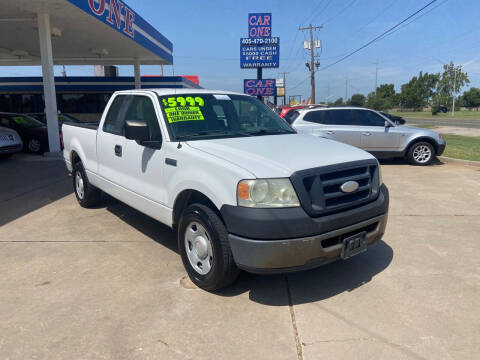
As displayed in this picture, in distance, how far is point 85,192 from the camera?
20.2 feet

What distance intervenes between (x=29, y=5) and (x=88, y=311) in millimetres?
11539

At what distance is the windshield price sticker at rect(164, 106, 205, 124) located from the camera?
4.12m

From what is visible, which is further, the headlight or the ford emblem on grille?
the ford emblem on grille

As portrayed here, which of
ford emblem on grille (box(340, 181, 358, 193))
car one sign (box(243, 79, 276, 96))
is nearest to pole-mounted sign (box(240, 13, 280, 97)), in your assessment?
car one sign (box(243, 79, 276, 96))

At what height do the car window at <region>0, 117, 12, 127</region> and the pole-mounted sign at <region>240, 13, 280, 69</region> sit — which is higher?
the pole-mounted sign at <region>240, 13, 280, 69</region>

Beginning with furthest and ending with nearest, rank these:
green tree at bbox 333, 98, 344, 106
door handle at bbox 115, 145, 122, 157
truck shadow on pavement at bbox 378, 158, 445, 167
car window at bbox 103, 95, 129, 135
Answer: green tree at bbox 333, 98, 344, 106 → truck shadow on pavement at bbox 378, 158, 445, 167 → car window at bbox 103, 95, 129, 135 → door handle at bbox 115, 145, 122, 157

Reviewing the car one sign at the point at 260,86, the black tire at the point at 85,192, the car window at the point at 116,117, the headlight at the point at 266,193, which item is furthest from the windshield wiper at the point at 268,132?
the car one sign at the point at 260,86

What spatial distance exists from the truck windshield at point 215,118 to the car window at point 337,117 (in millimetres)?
6512

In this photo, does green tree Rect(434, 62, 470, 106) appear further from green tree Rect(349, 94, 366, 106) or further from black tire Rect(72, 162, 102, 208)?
black tire Rect(72, 162, 102, 208)

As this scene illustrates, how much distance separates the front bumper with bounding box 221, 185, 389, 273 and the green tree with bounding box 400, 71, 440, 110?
4315 inches

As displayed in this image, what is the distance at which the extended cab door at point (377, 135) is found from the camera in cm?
1072

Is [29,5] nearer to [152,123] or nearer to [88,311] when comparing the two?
[152,123]

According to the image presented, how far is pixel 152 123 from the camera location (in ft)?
14.1

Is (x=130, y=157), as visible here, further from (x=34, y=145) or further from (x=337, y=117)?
(x=34, y=145)
